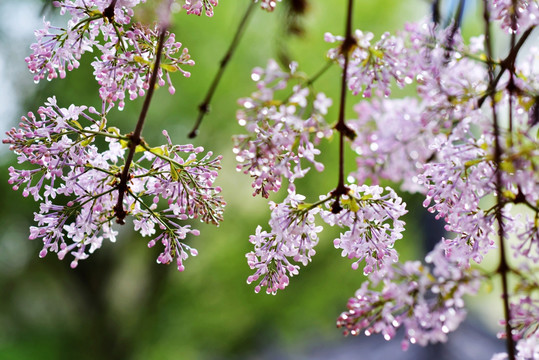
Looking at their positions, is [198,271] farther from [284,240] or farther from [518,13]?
[518,13]

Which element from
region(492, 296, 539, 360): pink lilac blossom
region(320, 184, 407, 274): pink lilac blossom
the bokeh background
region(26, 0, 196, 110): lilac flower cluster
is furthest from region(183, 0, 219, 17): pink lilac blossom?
the bokeh background

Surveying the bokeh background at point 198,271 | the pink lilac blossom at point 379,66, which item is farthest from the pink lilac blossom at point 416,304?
the bokeh background at point 198,271

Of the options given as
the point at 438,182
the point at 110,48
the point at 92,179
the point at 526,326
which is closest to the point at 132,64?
the point at 110,48

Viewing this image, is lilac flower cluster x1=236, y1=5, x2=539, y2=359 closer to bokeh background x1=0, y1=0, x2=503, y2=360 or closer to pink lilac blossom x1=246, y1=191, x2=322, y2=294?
pink lilac blossom x1=246, y1=191, x2=322, y2=294

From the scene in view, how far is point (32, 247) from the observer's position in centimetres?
455

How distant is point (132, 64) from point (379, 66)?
0.28 metres

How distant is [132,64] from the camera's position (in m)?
0.61

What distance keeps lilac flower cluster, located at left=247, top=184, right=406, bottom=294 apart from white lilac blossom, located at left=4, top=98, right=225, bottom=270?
0.08 m

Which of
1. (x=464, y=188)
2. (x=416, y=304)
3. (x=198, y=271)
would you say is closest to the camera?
(x=416, y=304)

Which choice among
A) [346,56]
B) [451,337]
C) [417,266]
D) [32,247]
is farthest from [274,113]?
[451,337]

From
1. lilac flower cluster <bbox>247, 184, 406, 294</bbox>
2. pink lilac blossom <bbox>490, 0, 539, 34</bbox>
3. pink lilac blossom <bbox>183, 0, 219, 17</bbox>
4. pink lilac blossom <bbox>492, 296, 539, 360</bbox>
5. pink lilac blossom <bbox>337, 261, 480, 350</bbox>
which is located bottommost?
pink lilac blossom <bbox>337, 261, 480, 350</bbox>

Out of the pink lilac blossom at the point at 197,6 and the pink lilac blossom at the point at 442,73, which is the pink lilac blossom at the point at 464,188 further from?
the pink lilac blossom at the point at 197,6

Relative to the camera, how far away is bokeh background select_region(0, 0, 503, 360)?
14.5 ft

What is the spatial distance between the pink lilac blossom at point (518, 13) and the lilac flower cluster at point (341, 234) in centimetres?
22
